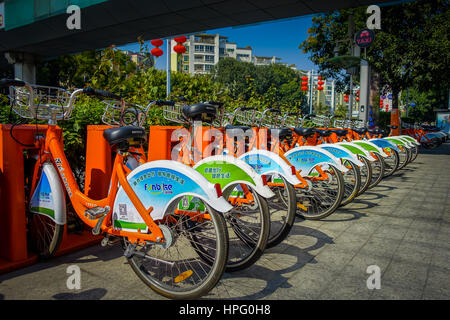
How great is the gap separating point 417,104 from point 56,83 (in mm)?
44448

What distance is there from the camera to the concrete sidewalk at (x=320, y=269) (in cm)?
253

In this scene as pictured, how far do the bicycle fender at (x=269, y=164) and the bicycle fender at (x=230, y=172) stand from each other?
0.77 meters

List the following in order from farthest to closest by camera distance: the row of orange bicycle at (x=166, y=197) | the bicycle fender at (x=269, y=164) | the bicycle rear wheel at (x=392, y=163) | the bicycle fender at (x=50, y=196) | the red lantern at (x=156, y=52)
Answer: the red lantern at (x=156, y=52), the bicycle rear wheel at (x=392, y=163), the bicycle fender at (x=269, y=164), the bicycle fender at (x=50, y=196), the row of orange bicycle at (x=166, y=197)

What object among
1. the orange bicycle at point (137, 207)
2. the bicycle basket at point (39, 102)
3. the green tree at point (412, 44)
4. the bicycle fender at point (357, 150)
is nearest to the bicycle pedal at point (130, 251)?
the orange bicycle at point (137, 207)

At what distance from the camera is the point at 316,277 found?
9.20ft

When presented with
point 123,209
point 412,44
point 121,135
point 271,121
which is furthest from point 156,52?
point 412,44

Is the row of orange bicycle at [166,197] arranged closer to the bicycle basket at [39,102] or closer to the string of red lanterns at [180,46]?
the bicycle basket at [39,102]

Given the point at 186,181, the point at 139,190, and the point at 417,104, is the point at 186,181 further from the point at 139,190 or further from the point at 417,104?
the point at 417,104

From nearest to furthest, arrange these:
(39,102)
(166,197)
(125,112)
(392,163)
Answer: (166,197)
(39,102)
(125,112)
(392,163)

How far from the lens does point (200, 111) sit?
313 cm

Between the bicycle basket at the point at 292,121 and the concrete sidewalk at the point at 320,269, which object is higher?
the bicycle basket at the point at 292,121

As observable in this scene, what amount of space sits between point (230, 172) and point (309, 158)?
1.89m

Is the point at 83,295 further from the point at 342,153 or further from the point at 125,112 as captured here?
the point at 342,153
